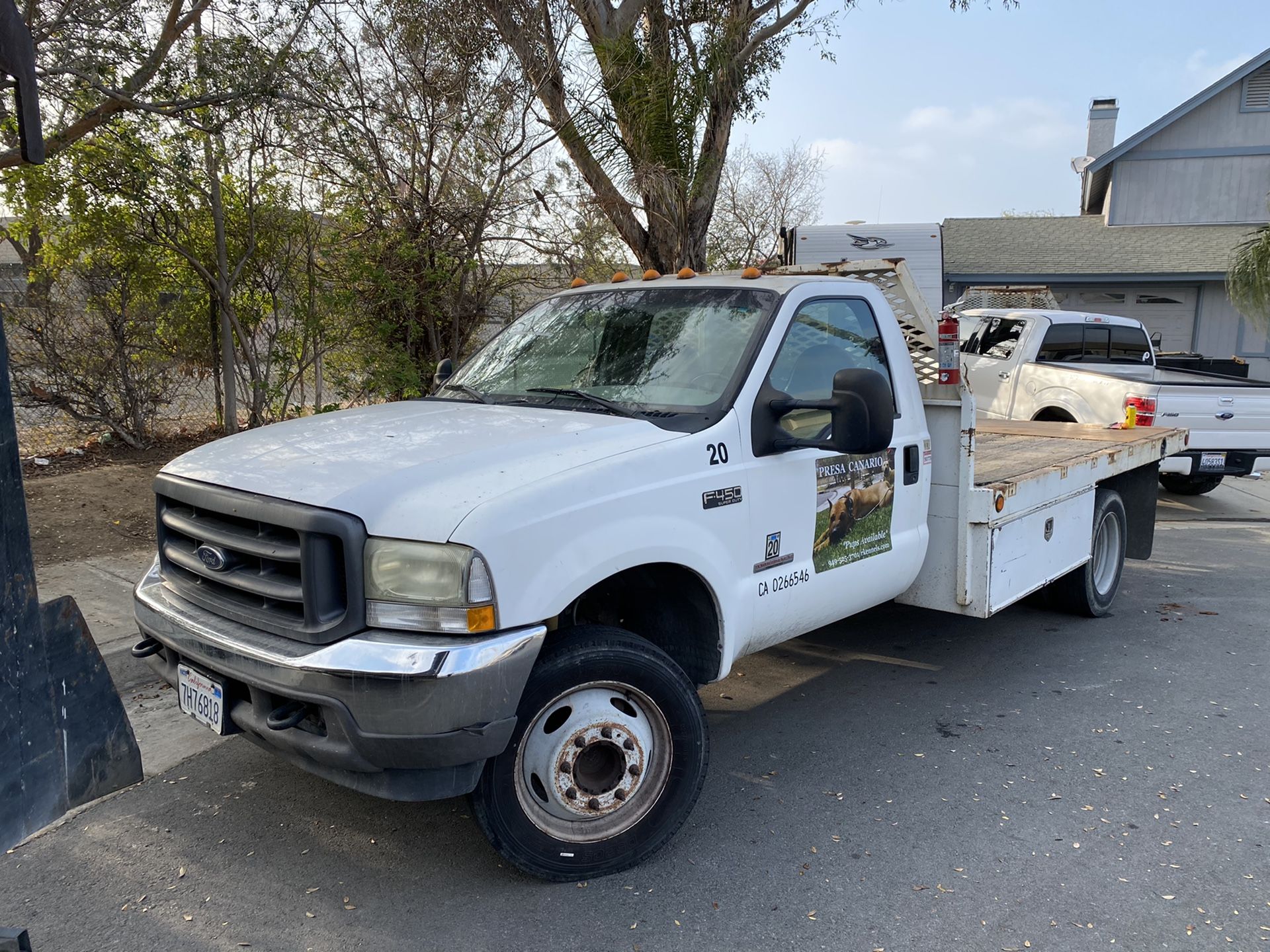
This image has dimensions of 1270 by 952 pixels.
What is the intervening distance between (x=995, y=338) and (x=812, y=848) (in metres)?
9.91

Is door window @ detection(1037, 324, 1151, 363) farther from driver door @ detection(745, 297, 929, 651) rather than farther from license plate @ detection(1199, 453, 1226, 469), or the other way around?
driver door @ detection(745, 297, 929, 651)

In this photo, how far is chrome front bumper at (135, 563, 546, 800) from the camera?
2.80 meters

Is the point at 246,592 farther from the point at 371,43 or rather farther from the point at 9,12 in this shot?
the point at 371,43

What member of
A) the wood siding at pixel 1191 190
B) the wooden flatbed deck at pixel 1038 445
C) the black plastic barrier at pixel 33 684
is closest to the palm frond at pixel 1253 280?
the wood siding at pixel 1191 190

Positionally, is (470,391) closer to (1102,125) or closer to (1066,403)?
(1066,403)

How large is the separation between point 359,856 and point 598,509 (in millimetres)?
1590

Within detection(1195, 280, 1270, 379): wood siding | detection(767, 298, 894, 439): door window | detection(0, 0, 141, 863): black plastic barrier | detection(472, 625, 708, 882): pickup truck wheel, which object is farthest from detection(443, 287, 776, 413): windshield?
detection(1195, 280, 1270, 379): wood siding

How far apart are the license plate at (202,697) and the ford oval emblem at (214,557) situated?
365 millimetres

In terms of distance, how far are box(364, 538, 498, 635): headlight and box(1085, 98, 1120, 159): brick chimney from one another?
31.1 m

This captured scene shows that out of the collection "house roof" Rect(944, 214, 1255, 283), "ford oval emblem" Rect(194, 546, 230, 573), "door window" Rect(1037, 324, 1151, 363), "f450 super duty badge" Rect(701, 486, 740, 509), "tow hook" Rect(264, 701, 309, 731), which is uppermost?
"house roof" Rect(944, 214, 1255, 283)

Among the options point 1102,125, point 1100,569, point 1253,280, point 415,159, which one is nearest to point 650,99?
point 415,159

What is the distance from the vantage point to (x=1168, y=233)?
21891mm

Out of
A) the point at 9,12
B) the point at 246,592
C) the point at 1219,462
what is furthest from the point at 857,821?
the point at 1219,462

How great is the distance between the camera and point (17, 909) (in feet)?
10.5
